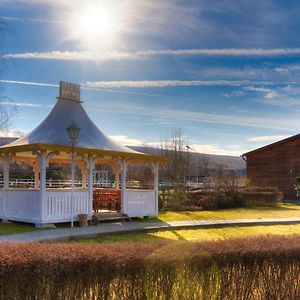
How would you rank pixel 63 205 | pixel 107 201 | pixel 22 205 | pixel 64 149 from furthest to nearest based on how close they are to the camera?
pixel 107 201 < pixel 22 205 < pixel 63 205 < pixel 64 149

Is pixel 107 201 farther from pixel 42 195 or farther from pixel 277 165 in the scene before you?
pixel 277 165

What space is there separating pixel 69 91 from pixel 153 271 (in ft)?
47.0

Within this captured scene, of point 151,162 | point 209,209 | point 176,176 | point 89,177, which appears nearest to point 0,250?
point 89,177

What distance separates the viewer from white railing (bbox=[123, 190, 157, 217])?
17922 mm

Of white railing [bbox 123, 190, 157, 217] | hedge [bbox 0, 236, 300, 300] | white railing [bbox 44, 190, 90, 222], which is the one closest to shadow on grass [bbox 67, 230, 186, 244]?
white railing [bbox 44, 190, 90, 222]

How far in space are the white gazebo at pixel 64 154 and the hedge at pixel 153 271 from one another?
988cm

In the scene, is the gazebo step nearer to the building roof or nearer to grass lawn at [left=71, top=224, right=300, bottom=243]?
grass lawn at [left=71, top=224, right=300, bottom=243]

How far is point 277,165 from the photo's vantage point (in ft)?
121

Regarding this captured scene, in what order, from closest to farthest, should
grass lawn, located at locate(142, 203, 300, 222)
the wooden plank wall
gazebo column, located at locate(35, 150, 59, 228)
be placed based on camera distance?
gazebo column, located at locate(35, 150, 59, 228) < grass lawn, located at locate(142, 203, 300, 222) < the wooden plank wall

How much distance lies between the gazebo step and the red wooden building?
69.1 feet

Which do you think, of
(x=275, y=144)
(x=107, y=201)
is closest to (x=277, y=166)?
(x=275, y=144)

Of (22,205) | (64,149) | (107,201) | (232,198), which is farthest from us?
(232,198)

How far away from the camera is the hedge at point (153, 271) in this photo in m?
4.73

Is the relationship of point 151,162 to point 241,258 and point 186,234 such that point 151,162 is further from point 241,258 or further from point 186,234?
point 241,258
